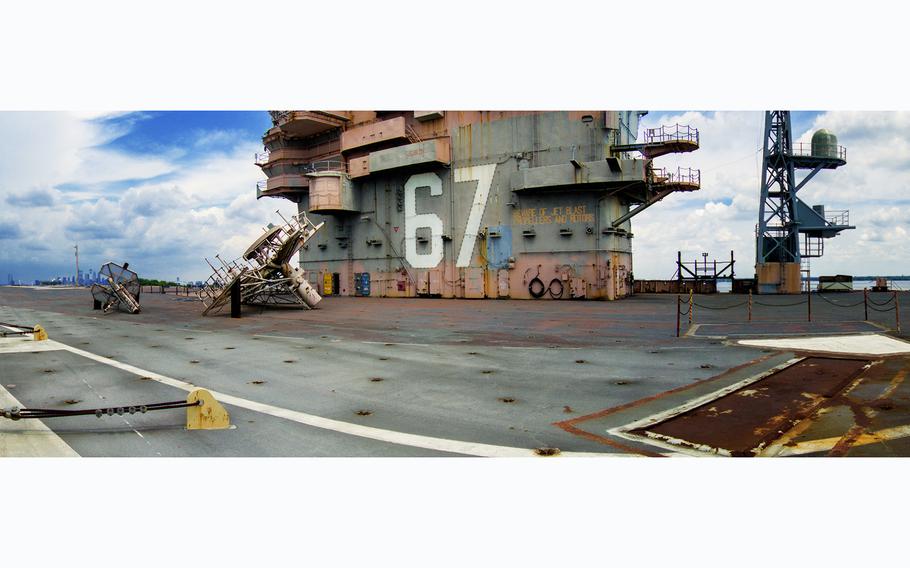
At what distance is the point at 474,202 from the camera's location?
27.9 metres

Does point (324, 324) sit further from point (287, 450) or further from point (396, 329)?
point (287, 450)

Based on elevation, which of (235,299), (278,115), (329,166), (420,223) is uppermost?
(278,115)

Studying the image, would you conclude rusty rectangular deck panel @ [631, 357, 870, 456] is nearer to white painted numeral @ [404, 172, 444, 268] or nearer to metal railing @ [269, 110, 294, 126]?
white painted numeral @ [404, 172, 444, 268]

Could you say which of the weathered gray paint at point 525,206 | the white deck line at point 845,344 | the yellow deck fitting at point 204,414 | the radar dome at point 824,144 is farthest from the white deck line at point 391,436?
the radar dome at point 824,144

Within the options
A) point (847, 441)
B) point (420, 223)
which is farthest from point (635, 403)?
point (420, 223)

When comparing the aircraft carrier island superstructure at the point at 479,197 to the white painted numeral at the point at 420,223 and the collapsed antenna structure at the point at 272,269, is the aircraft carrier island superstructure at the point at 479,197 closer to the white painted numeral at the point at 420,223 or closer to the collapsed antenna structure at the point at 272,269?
the white painted numeral at the point at 420,223

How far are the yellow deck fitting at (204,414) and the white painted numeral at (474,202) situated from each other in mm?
23778

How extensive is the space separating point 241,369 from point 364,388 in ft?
8.89

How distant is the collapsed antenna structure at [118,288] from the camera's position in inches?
782

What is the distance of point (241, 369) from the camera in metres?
7.87

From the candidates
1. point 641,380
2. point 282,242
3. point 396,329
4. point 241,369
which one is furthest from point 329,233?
point 641,380

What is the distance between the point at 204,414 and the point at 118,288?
1926 centimetres

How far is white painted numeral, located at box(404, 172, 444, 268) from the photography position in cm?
2931

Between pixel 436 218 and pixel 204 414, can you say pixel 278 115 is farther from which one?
pixel 204 414
